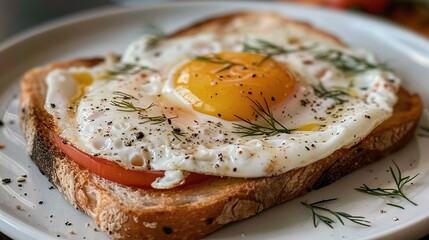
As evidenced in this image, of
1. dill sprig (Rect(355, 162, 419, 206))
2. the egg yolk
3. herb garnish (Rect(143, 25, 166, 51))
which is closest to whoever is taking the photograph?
dill sprig (Rect(355, 162, 419, 206))

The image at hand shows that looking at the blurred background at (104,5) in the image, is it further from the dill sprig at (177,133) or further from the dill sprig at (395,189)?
the dill sprig at (177,133)

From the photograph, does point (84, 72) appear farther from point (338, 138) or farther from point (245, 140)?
point (338, 138)

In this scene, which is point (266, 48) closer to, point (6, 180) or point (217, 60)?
point (217, 60)

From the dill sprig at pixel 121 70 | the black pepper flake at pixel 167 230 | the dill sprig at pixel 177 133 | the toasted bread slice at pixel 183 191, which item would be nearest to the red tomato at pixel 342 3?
the toasted bread slice at pixel 183 191

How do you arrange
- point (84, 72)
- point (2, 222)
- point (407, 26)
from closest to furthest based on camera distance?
point (2, 222) → point (84, 72) → point (407, 26)

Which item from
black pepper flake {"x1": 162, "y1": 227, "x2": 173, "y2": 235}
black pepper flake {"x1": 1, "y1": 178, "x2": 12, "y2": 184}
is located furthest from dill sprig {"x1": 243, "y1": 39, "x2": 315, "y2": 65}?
black pepper flake {"x1": 1, "y1": 178, "x2": 12, "y2": 184}

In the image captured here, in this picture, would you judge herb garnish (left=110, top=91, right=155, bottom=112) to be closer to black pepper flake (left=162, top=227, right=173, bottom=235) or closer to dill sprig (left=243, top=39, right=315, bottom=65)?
black pepper flake (left=162, top=227, right=173, bottom=235)

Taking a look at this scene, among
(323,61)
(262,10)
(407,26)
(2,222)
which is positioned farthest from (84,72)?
(407,26)

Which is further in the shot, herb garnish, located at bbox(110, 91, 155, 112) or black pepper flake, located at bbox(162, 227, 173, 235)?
herb garnish, located at bbox(110, 91, 155, 112)
